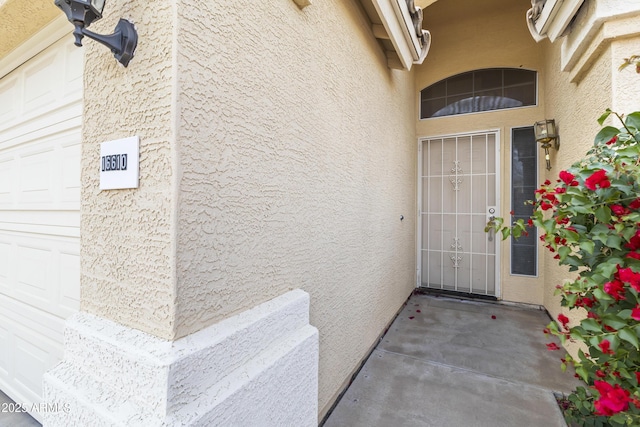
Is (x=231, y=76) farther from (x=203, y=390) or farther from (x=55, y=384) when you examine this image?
(x=55, y=384)

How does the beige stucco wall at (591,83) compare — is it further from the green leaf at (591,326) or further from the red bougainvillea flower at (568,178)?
the green leaf at (591,326)

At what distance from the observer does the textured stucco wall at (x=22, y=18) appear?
2.04 metres

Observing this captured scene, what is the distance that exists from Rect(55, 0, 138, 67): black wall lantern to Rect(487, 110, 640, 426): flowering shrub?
2400 millimetres

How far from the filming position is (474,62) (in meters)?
5.96

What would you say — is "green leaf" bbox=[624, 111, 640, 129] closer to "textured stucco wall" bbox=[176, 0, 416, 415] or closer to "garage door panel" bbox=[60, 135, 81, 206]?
"textured stucco wall" bbox=[176, 0, 416, 415]

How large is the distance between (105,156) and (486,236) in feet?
21.2

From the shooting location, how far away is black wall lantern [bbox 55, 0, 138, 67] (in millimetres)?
1088

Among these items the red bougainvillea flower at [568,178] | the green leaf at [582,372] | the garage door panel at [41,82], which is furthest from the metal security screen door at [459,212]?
the garage door panel at [41,82]

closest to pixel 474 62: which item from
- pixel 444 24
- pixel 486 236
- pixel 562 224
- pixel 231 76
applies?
pixel 444 24

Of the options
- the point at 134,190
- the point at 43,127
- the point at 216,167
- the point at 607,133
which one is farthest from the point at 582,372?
the point at 43,127

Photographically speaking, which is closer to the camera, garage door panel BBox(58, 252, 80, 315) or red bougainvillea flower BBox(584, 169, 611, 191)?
red bougainvillea flower BBox(584, 169, 611, 191)

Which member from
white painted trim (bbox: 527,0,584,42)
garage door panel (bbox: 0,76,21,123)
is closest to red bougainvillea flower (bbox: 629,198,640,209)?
white painted trim (bbox: 527,0,584,42)

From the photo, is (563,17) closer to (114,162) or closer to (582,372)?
(582,372)

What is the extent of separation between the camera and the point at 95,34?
1142 millimetres
